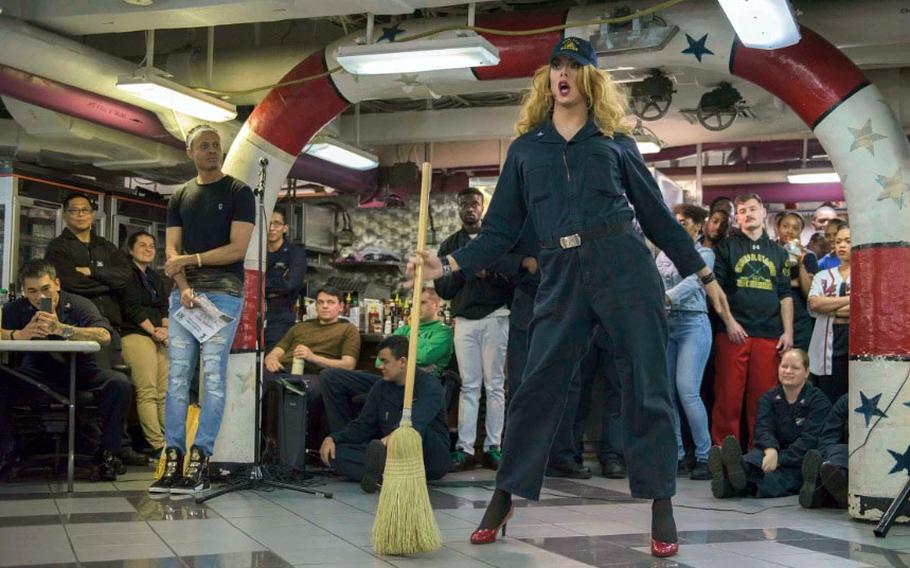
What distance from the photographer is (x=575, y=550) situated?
412cm

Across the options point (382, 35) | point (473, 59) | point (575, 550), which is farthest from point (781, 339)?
point (575, 550)

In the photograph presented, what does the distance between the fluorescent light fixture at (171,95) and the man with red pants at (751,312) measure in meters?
3.85

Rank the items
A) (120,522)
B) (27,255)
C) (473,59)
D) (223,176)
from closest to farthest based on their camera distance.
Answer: (120,522) < (223,176) < (473,59) < (27,255)

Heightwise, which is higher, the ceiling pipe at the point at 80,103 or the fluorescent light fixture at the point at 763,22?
the ceiling pipe at the point at 80,103

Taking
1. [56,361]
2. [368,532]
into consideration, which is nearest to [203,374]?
[56,361]

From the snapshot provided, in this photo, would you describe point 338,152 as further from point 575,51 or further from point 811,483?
point 575,51

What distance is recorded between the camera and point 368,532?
4.55 m

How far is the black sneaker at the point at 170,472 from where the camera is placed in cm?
575

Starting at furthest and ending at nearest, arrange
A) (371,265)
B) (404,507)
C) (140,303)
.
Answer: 1. (371,265)
2. (140,303)
3. (404,507)

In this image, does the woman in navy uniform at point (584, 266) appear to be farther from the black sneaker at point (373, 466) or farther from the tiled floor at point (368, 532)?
the black sneaker at point (373, 466)

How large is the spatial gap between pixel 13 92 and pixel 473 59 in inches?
141

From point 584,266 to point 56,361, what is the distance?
4.18 m

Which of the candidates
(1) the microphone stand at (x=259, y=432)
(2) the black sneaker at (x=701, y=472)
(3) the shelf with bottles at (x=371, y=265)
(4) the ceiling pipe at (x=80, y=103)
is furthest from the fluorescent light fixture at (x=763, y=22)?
(3) the shelf with bottles at (x=371, y=265)

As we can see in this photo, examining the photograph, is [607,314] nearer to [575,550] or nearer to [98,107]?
[575,550]
